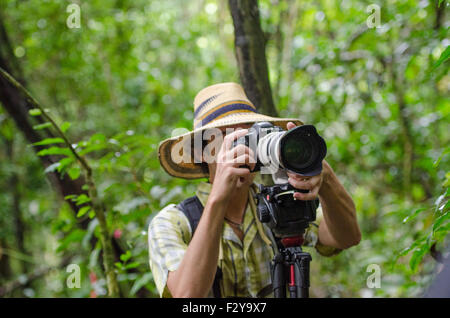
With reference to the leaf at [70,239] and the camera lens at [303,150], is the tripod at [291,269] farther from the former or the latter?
the leaf at [70,239]

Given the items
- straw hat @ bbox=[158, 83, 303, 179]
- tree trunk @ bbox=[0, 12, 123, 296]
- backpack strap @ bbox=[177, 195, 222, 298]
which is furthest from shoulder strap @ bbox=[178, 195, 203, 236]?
tree trunk @ bbox=[0, 12, 123, 296]

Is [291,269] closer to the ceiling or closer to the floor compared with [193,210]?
closer to the floor

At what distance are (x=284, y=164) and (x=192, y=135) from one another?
0.57 meters

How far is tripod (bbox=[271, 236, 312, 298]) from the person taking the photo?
124cm

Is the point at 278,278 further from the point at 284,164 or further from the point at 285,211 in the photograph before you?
the point at 284,164

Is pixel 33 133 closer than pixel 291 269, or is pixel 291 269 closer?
pixel 291 269

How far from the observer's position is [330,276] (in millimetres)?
4012

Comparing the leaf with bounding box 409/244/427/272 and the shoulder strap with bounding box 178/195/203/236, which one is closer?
the leaf with bounding box 409/244/427/272

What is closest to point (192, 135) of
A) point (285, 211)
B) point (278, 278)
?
point (285, 211)

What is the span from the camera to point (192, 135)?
1.62 meters

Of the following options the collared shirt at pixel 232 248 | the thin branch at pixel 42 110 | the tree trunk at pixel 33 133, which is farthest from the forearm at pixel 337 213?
the tree trunk at pixel 33 133

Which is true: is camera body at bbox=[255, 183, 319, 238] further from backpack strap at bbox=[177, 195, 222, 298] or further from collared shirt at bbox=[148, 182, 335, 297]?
backpack strap at bbox=[177, 195, 222, 298]

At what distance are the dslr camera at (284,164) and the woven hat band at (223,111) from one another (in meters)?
0.29

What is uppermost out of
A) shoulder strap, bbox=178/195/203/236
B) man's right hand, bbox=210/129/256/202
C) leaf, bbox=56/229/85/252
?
man's right hand, bbox=210/129/256/202
